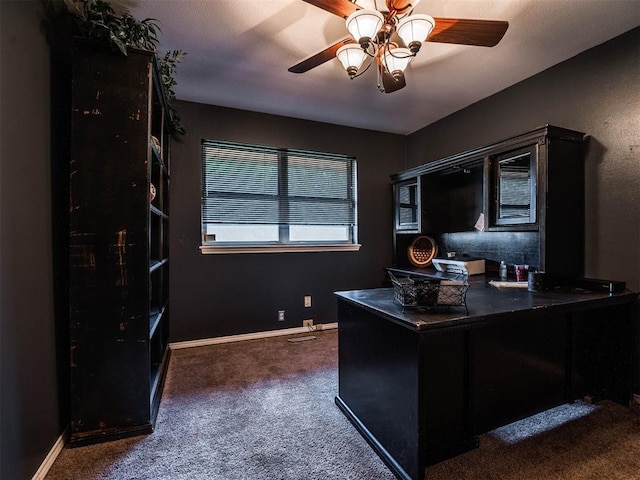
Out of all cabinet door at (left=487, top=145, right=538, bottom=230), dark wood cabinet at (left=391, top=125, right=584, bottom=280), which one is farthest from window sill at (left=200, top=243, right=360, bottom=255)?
cabinet door at (left=487, top=145, right=538, bottom=230)

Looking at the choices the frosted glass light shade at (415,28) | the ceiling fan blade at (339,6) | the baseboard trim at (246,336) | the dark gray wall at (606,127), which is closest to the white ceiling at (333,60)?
the dark gray wall at (606,127)

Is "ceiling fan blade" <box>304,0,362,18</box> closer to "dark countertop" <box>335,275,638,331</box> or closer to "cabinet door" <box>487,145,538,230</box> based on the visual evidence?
"dark countertop" <box>335,275,638,331</box>

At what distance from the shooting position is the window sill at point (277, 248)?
3.30 meters

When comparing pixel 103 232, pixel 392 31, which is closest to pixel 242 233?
pixel 103 232

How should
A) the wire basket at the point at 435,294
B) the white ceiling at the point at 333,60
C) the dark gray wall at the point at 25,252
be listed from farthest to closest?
the white ceiling at the point at 333,60, the wire basket at the point at 435,294, the dark gray wall at the point at 25,252

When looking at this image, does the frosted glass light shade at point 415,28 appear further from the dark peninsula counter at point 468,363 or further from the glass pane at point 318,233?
the glass pane at point 318,233

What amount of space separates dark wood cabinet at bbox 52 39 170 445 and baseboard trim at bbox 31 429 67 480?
0.18 feet

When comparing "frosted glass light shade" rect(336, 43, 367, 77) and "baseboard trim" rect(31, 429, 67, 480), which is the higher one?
"frosted glass light shade" rect(336, 43, 367, 77)

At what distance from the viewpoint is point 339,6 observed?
1.46 metres

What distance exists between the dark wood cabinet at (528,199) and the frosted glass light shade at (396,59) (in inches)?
47.8

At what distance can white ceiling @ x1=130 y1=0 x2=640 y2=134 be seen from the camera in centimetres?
190

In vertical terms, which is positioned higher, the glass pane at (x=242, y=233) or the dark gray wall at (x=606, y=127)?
the dark gray wall at (x=606, y=127)

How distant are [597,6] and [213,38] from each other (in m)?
2.43

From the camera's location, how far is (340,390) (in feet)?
6.64
